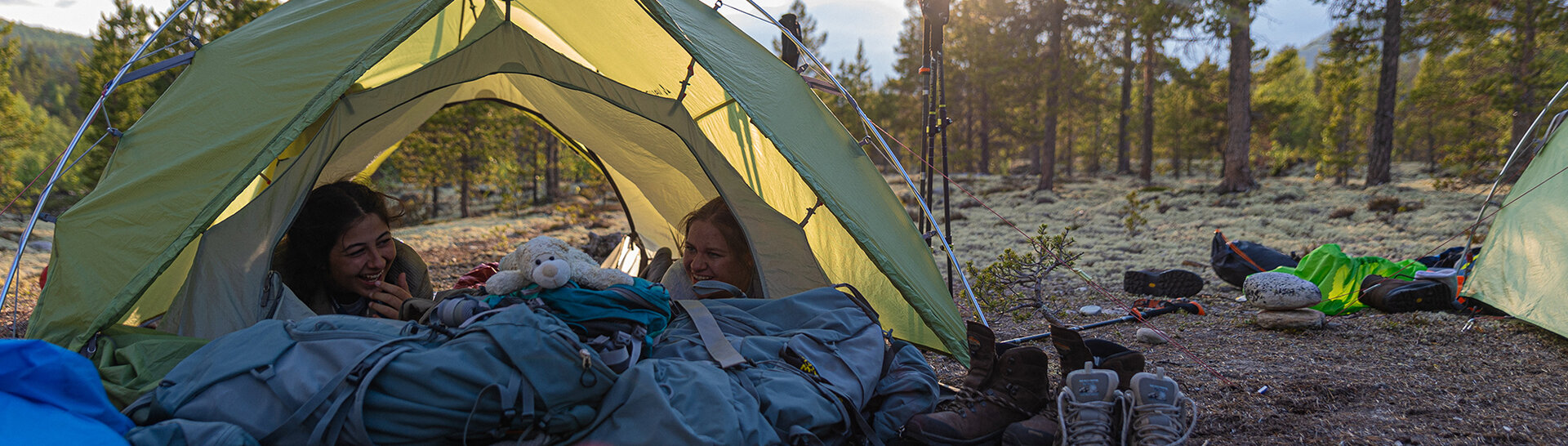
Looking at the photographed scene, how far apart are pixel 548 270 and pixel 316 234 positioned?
4.17 ft

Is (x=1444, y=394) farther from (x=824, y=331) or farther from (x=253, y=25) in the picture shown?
(x=253, y=25)

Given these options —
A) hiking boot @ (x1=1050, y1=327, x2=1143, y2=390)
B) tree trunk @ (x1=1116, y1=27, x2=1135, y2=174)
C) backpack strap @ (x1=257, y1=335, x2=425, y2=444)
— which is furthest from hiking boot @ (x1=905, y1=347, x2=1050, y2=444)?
tree trunk @ (x1=1116, y1=27, x2=1135, y2=174)

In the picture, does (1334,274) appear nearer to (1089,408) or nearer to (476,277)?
(1089,408)

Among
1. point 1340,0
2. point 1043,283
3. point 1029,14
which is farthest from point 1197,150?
point 1043,283

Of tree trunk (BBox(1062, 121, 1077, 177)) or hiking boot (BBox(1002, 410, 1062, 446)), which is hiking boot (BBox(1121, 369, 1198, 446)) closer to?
hiking boot (BBox(1002, 410, 1062, 446))

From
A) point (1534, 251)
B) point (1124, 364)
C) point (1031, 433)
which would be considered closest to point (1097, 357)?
point (1124, 364)

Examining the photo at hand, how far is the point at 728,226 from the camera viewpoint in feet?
12.0

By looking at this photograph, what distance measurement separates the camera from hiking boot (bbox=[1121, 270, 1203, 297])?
563 centimetres

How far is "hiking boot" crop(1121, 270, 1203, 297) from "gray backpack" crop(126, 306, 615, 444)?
4.79 m

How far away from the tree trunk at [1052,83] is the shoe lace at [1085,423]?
1540 cm

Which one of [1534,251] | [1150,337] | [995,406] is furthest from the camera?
[1150,337]

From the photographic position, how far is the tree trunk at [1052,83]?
1694 centimetres

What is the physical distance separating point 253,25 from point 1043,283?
233 inches

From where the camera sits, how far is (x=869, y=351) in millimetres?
2785
